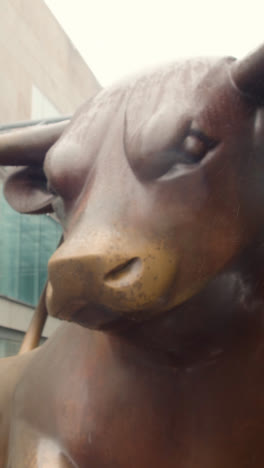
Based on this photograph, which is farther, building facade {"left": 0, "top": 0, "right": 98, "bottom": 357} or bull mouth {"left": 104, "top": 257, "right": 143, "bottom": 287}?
building facade {"left": 0, "top": 0, "right": 98, "bottom": 357}

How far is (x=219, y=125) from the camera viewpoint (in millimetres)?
1088

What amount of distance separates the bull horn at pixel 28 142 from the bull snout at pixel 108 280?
553 mm

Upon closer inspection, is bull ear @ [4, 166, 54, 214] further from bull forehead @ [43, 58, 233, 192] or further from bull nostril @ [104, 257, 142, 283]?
bull nostril @ [104, 257, 142, 283]

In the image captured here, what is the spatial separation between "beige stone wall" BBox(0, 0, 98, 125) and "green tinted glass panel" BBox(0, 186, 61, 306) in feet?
5.38

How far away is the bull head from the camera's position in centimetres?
95

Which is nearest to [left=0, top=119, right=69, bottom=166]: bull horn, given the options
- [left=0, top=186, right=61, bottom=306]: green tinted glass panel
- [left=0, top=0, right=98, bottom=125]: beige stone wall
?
[left=0, top=186, right=61, bottom=306]: green tinted glass panel

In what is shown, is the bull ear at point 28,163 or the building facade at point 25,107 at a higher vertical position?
the bull ear at point 28,163

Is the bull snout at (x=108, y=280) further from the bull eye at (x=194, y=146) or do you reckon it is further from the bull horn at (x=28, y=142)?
the bull horn at (x=28, y=142)

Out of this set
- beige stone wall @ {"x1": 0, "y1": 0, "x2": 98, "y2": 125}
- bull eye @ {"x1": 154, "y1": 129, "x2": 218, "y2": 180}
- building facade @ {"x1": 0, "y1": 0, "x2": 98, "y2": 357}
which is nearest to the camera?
bull eye @ {"x1": 154, "y1": 129, "x2": 218, "y2": 180}

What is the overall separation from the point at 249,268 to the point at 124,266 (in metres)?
0.39

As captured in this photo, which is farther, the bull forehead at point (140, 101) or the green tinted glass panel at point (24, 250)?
the green tinted glass panel at point (24, 250)

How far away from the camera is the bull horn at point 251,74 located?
3.55 feet

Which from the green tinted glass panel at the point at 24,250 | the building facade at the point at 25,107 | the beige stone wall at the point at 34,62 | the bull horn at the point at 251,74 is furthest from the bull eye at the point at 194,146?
the beige stone wall at the point at 34,62

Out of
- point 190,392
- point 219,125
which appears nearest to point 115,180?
point 219,125
